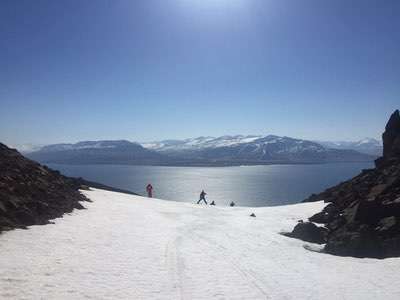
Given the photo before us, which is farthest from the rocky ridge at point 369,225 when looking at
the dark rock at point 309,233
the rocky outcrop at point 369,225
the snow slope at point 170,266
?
the snow slope at point 170,266

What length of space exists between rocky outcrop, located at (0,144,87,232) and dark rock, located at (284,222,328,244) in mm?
15643

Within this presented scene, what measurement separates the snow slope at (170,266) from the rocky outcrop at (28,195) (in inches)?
45.6

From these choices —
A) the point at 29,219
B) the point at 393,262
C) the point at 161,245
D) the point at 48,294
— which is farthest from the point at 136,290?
the point at 393,262

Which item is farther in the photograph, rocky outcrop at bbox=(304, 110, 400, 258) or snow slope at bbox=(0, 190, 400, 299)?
rocky outcrop at bbox=(304, 110, 400, 258)

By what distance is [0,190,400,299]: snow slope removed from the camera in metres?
13.5

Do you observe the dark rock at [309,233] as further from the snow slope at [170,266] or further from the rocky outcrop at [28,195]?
the rocky outcrop at [28,195]

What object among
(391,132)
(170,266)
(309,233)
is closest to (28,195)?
(170,266)

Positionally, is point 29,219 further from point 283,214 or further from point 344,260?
point 283,214

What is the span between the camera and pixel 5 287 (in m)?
12.1

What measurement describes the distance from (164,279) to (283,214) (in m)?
23.1

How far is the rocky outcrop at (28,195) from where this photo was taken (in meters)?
21.0

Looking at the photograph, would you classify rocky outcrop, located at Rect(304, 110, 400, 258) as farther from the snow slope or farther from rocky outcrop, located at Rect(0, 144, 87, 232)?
rocky outcrop, located at Rect(0, 144, 87, 232)

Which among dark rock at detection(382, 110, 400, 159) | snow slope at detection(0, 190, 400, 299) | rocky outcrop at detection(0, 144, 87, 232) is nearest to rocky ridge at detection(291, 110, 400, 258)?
snow slope at detection(0, 190, 400, 299)

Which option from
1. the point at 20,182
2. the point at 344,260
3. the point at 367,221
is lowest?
the point at 344,260
